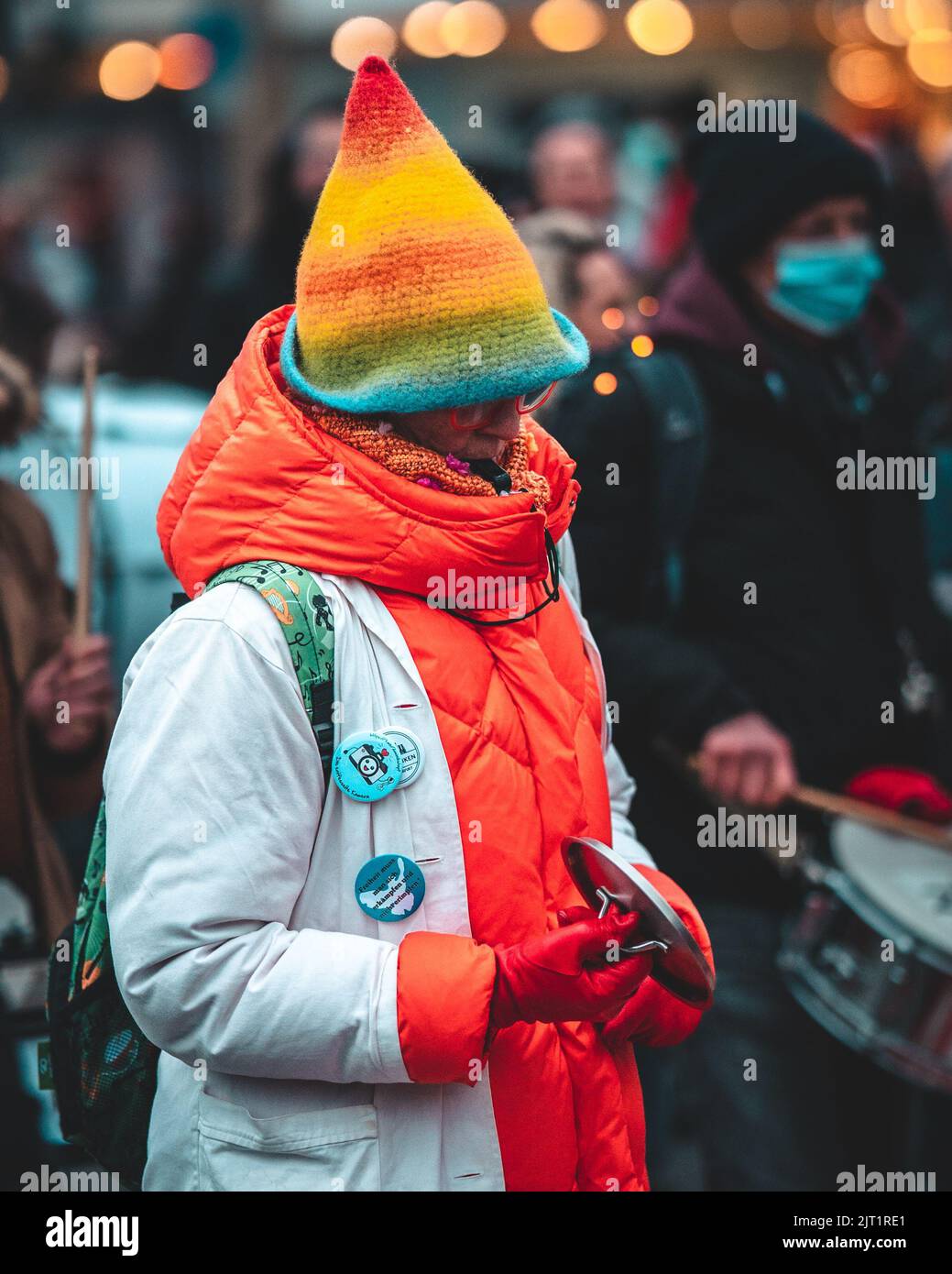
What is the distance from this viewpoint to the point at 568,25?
1238 cm

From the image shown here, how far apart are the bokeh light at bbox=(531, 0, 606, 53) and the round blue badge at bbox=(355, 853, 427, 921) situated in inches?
458

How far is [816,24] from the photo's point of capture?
1242 cm

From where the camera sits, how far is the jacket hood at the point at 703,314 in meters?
3.23

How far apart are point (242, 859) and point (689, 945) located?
523mm

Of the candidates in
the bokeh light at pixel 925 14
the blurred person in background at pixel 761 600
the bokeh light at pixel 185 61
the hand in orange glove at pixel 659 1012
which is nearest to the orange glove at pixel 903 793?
the blurred person in background at pixel 761 600

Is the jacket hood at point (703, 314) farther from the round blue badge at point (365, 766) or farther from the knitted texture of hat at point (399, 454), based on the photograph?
the round blue badge at point (365, 766)

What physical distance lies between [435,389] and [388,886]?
588 mm

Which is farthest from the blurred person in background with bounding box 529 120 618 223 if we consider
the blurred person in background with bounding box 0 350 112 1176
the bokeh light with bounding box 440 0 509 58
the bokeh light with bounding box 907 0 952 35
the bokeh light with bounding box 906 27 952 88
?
the bokeh light with bounding box 440 0 509 58

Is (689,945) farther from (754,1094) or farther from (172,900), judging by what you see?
(754,1094)

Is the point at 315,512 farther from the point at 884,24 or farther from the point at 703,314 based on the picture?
the point at 884,24

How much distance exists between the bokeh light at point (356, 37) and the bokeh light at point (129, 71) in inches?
56.0

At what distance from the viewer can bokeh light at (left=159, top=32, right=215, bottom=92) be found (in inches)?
442

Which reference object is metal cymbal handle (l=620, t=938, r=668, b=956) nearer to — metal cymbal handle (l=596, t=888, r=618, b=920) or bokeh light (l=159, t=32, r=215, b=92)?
metal cymbal handle (l=596, t=888, r=618, b=920)
